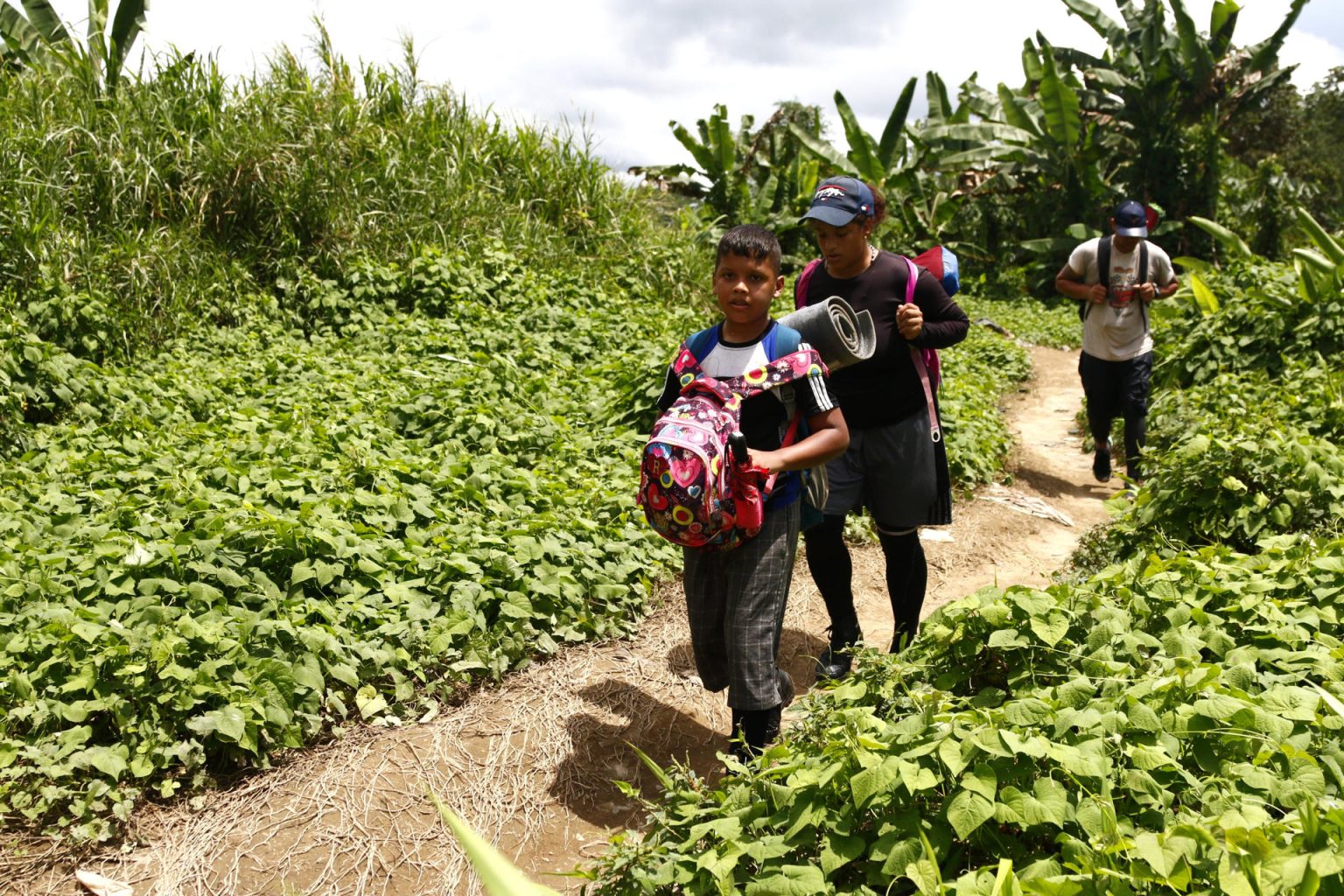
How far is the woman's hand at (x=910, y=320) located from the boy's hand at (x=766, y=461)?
3.34 feet

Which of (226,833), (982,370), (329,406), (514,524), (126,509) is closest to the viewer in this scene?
(226,833)

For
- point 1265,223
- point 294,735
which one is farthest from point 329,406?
point 1265,223

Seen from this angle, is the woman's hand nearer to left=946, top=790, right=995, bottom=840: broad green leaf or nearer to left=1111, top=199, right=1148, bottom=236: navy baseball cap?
left=946, top=790, right=995, bottom=840: broad green leaf

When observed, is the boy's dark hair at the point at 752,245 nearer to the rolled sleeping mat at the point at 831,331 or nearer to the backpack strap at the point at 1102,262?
the rolled sleeping mat at the point at 831,331

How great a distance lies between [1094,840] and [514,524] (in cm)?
309

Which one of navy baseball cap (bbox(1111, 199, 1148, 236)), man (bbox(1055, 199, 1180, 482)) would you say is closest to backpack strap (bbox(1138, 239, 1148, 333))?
man (bbox(1055, 199, 1180, 482))

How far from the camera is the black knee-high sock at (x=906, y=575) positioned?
3.90 metres

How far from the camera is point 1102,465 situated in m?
7.20

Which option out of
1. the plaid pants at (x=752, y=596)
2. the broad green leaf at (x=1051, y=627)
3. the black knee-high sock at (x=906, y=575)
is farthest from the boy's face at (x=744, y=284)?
the black knee-high sock at (x=906, y=575)

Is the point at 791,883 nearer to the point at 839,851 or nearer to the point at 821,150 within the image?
the point at 839,851

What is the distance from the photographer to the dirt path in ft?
9.64

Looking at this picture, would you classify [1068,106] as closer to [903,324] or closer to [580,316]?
[580,316]

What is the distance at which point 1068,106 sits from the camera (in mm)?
16938

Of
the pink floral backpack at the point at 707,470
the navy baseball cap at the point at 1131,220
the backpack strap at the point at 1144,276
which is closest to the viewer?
the pink floral backpack at the point at 707,470
